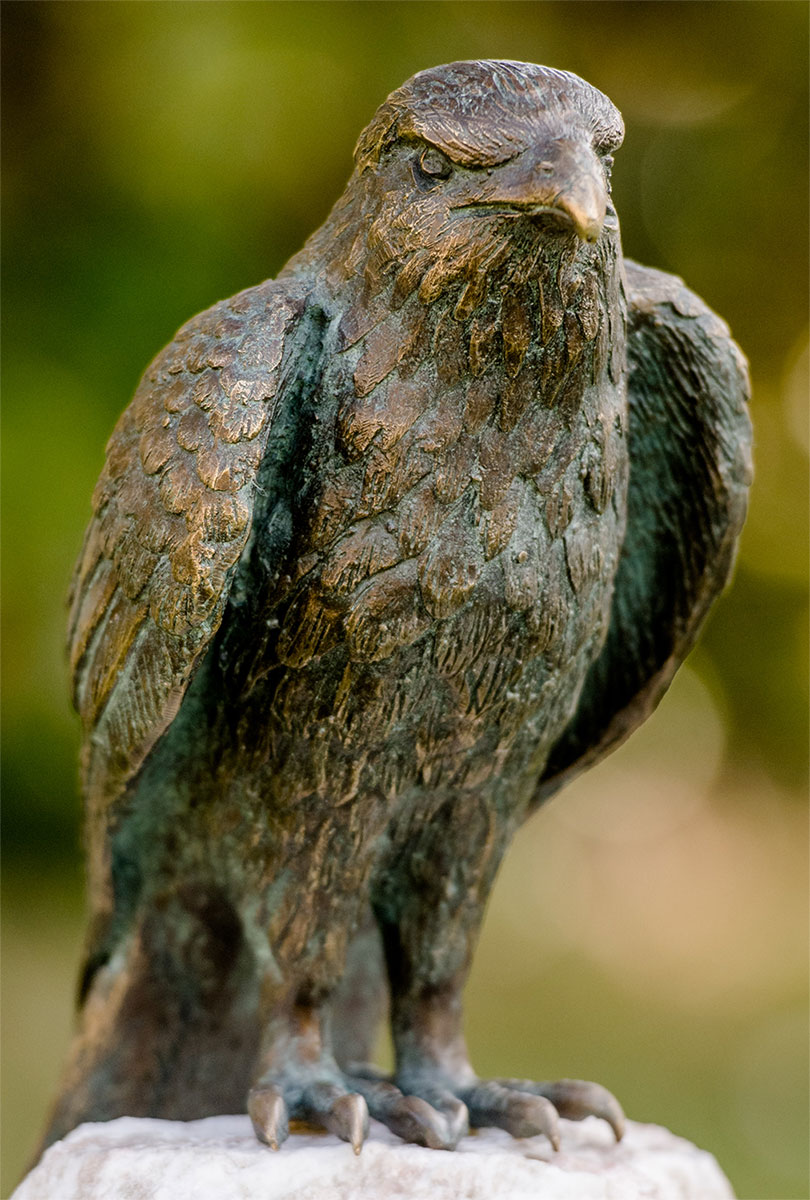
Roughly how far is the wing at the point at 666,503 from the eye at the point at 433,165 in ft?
1.16

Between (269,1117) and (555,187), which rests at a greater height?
(555,187)

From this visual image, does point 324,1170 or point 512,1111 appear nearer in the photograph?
point 324,1170

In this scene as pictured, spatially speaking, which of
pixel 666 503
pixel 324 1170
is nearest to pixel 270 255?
pixel 666 503

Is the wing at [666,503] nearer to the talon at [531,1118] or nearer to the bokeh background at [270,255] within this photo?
the talon at [531,1118]

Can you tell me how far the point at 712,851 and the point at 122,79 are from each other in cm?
258

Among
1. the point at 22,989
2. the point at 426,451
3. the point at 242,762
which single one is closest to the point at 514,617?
the point at 426,451

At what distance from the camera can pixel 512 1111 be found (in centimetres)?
160

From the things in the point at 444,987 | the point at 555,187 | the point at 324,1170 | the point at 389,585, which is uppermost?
the point at 555,187

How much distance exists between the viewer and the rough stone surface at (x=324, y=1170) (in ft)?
4.71

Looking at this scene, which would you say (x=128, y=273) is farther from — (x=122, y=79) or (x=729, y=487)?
(x=729, y=487)

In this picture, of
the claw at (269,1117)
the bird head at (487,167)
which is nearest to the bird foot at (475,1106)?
the claw at (269,1117)

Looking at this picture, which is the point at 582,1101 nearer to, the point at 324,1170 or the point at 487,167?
the point at 324,1170

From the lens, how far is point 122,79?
310cm

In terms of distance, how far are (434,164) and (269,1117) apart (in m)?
1.04
